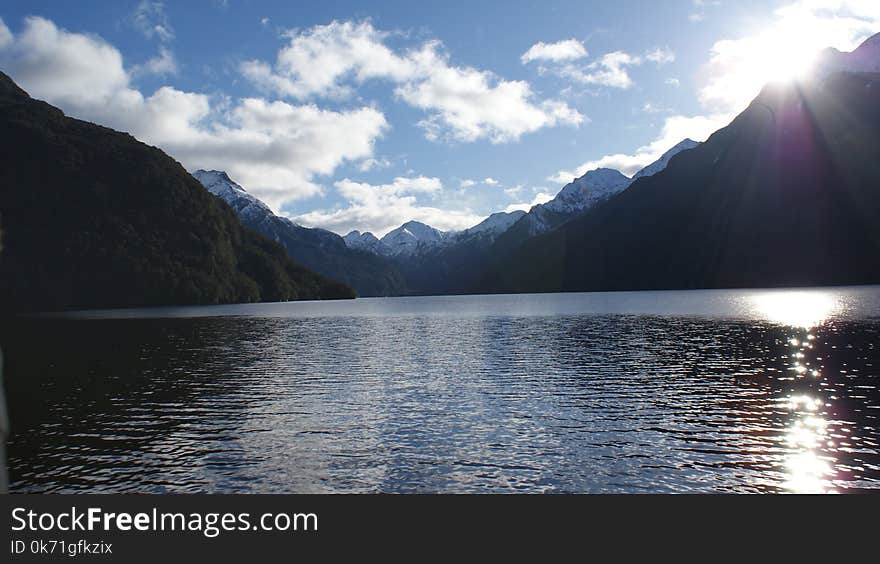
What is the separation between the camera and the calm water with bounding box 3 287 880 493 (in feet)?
90.1

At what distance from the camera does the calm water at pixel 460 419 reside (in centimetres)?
2747

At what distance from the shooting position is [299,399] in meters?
47.6

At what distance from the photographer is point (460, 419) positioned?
128 ft
